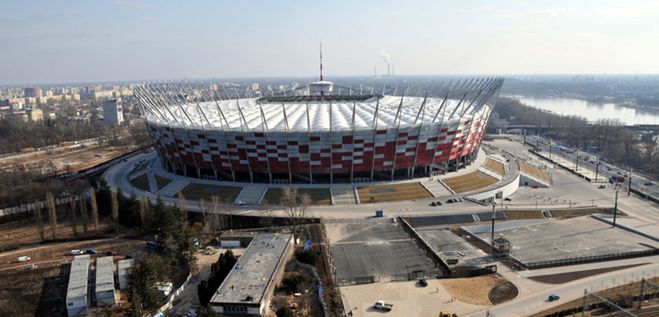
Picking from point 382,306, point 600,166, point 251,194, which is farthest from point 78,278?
point 600,166

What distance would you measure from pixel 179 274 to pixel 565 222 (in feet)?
131

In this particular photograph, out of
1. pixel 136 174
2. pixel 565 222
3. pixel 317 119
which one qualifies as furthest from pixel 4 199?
pixel 565 222

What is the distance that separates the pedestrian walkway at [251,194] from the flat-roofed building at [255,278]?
1264cm

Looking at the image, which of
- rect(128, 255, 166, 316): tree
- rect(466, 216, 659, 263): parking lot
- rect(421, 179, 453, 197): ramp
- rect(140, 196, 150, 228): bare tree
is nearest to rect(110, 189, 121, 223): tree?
rect(140, 196, 150, 228): bare tree

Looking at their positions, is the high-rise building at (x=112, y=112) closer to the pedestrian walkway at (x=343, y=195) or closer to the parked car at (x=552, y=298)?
the pedestrian walkway at (x=343, y=195)

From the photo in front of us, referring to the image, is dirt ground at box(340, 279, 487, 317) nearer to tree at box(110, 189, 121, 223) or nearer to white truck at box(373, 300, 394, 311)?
white truck at box(373, 300, 394, 311)

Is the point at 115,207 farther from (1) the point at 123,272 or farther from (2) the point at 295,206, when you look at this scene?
(2) the point at 295,206

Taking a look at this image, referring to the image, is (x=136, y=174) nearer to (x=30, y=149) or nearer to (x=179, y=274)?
(x=179, y=274)

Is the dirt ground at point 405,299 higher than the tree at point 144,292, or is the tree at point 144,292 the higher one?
the tree at point 144,292

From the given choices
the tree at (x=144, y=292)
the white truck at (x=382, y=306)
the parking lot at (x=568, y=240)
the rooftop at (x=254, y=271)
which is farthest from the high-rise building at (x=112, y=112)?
the white truck at (x=382, y=306)

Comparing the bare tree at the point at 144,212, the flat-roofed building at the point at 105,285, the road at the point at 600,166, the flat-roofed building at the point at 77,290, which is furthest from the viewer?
the road at the point at 600,166

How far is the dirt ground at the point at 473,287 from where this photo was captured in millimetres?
30828

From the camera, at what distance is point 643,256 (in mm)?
38500

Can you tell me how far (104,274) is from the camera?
3434 cm
